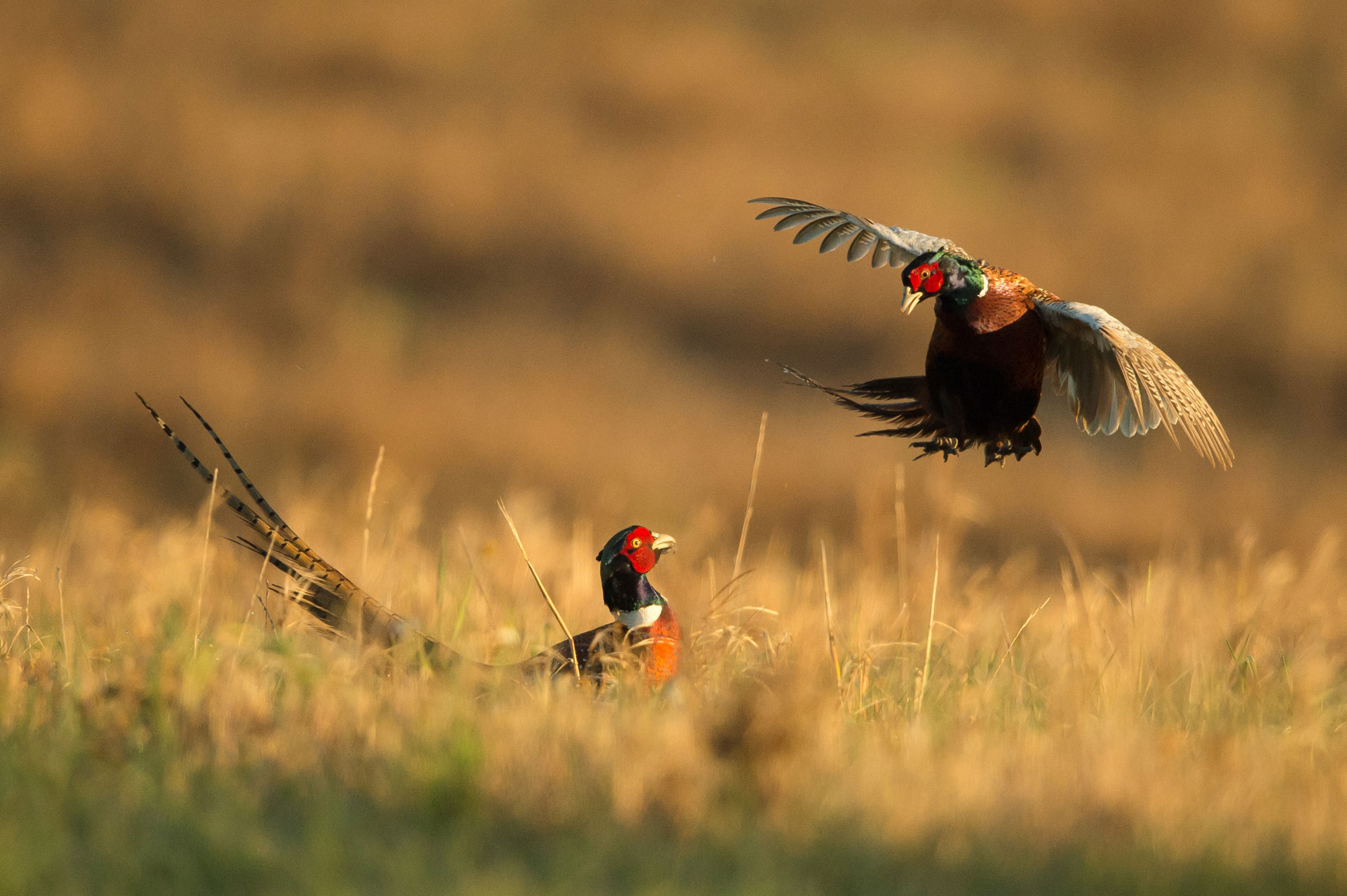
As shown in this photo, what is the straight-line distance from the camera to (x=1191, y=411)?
3936 millimetres

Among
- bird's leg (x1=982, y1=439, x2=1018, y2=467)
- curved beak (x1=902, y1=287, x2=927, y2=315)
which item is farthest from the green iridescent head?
bird's leg (x1=982, y1=439, x2=1018, y2=467)

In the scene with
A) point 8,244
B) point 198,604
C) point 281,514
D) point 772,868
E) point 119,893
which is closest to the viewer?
point 119,893

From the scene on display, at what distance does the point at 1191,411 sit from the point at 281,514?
487cm

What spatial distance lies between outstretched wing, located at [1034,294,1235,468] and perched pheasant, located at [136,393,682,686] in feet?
4.60

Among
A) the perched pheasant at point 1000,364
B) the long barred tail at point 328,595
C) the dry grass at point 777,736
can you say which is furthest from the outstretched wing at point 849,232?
the long barred tail at point 328,595

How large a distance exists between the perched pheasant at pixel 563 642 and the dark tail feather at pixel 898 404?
0.79m

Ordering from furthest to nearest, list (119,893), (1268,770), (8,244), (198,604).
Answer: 1. (8,244)
2. (198,604)
3. (1268,770)
4. (119,893)

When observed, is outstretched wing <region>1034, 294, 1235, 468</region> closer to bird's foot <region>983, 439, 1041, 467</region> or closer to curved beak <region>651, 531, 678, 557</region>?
bird's foot <region>983, 439, 1041, 467</region>

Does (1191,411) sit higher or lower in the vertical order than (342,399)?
lower

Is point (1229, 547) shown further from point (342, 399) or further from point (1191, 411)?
point (342, 399)

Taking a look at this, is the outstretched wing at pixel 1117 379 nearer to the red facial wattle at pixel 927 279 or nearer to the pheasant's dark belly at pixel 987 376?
the pheasant's dark belly at pixel 987 376

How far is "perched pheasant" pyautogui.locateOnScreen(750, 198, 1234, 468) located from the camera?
3.90 metres

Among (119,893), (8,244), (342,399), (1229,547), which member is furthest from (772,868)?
(8,244)

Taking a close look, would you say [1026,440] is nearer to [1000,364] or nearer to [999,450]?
[999,450]
